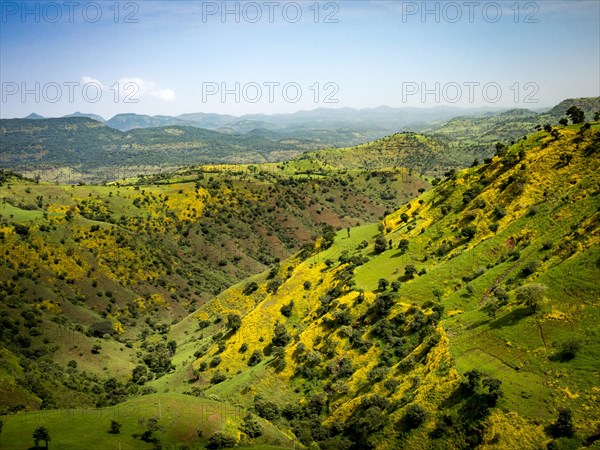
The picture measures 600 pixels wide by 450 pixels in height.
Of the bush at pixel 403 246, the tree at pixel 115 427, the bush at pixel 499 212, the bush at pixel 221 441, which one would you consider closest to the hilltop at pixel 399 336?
the bush at pixel 499 212

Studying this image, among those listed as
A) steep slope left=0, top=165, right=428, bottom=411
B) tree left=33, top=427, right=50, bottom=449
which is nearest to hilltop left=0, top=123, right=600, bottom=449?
steep slope left=0, top=165, right=428, bottom=411

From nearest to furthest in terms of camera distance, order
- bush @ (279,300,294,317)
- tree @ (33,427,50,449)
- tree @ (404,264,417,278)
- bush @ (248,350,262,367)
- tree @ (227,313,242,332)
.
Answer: tree @ (33,427,50,449) < tree @ (404,264,417,278) < bush @ (248,350,262,367) < bush @ (279,300,294,317) < tree @ (227,313,242,332)

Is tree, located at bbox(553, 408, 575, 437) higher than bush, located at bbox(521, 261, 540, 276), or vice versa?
bush, located at bbox(521, 261, 540, 276)

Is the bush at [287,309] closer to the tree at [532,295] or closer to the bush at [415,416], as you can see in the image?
the bush at [415,416]

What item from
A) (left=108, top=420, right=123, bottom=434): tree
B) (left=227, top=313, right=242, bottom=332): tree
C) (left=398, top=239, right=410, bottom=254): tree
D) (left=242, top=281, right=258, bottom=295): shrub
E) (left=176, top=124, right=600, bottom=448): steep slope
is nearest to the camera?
(left=176, top=124, right=600, bottom=448): steep slope

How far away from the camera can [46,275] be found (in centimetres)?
13862

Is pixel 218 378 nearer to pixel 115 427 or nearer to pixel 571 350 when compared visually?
pixel 115 427

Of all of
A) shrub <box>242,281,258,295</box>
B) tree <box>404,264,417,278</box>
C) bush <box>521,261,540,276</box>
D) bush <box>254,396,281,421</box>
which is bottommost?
bush <box>254,396,281,421</box>

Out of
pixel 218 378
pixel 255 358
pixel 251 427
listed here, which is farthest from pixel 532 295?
pixel 218 378

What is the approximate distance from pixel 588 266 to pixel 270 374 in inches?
2122

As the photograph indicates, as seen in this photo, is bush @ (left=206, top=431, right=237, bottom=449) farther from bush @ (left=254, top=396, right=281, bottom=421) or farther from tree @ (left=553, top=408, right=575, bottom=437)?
tree @ (left=553, top=408, right=575, bottom=437)

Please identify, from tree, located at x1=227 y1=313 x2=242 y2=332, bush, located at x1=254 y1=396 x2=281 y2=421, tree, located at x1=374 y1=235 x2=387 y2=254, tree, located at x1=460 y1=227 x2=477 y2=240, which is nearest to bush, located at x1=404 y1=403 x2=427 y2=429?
bush, located at x1=254 y1=396 x2=281 y2=421

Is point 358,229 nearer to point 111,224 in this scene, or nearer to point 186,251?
point 186,251

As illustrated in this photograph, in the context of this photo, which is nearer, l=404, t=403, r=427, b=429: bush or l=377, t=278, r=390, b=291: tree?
l=404, t=403, r=427, b=429: bush
